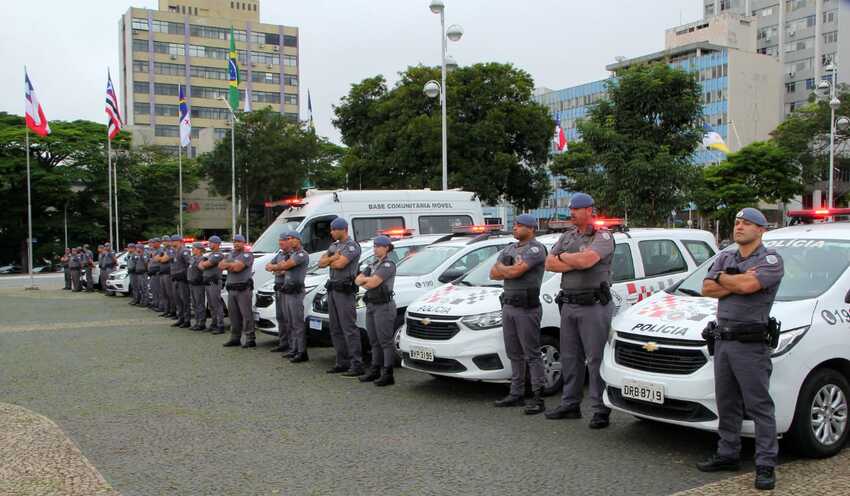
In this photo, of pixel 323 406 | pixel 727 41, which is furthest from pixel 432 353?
pixel 727 41

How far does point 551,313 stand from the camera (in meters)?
8.02

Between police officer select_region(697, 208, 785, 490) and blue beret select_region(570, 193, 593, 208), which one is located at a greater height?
blue beret select_region(570, 193, 593, 208)

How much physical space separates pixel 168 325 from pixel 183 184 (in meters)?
47.4

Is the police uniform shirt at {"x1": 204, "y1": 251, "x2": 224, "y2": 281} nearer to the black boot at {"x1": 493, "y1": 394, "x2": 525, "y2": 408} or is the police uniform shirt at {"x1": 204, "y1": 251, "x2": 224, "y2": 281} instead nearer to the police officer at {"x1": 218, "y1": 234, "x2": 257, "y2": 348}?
the police officer at {"x1": 218, "y1": 234, "x2": 257, "y2": 348}

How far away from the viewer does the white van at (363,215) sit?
590 inches

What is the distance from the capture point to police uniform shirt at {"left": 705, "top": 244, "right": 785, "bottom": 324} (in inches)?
200

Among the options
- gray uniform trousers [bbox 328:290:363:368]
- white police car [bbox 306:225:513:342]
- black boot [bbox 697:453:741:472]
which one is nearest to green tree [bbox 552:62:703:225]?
white police car [bbox 306:225:513:342]

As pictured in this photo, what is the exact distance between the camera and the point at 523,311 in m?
7.34

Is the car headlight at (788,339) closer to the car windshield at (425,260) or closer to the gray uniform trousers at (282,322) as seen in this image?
the car windshield at (425,260)

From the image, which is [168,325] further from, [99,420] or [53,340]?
[99,420]

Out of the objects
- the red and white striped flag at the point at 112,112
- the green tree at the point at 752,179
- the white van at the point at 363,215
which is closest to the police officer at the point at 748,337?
the white van at the point at 363,215

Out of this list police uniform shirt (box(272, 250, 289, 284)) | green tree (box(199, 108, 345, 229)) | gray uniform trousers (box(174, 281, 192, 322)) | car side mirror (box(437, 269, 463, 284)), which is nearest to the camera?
car side mirror (box(437, 269, 463, 284))

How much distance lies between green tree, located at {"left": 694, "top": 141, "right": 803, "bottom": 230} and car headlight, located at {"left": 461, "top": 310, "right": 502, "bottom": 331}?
42.7 m

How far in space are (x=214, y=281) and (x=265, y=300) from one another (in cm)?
196
